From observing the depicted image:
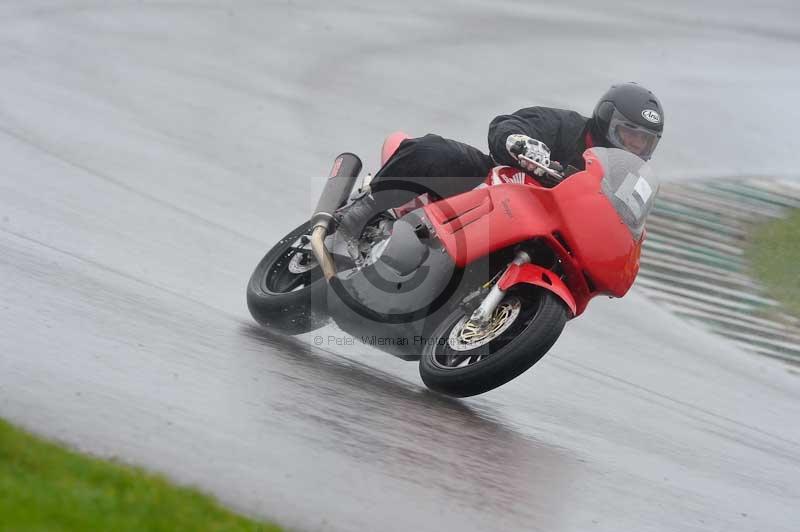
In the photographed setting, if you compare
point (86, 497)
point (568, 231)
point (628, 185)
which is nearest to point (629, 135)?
point (628, 185)

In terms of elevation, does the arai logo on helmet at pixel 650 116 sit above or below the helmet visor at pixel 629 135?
above

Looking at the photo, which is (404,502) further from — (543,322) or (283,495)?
(543,322)

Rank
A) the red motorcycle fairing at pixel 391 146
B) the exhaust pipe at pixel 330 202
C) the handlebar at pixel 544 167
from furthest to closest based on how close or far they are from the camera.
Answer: the red motorcycle fairing at pixel 391 146 < the exhaust pipe at pixel 330 202 < the handlebar at pixel 544 167

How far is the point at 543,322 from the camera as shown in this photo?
5.99 meters

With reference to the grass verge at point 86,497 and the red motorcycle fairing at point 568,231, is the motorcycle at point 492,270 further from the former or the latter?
the grass verge at point 86,497

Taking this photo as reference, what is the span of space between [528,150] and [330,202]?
4.66ft

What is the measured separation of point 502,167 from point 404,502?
2723 millimetres

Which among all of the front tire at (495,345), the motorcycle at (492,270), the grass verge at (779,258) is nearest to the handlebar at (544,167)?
the motorcycle at (492,270)

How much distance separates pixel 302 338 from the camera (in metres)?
7.61

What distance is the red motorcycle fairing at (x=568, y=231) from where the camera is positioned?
637cm

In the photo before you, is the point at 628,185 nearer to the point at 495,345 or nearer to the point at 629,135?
the point at 629,135

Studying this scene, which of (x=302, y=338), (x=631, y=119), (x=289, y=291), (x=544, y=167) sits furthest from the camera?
(x=302, y=338)

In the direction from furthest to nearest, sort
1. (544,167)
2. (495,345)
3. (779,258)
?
(779,258) → (544,167) → (495,345)

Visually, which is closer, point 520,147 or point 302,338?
point 520,147
